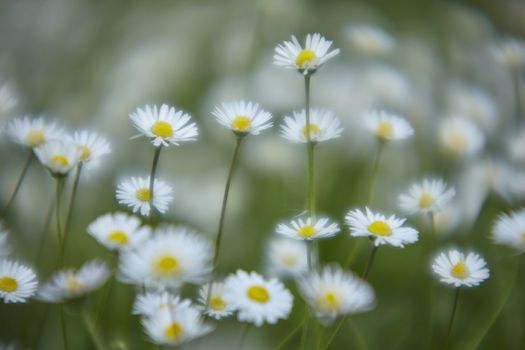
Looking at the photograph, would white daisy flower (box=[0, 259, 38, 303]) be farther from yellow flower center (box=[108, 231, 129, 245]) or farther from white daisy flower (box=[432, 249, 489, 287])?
white daisy flower (box=[432, 249, 489, 287])

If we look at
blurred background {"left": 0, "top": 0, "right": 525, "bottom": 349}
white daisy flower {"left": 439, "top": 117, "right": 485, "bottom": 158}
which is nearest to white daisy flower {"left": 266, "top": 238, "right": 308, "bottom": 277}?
blurred background {"left": 0, "top": 0, "right": 525, "bottom": 349}

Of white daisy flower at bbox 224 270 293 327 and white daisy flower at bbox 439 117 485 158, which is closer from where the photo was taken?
white daisy flower at bbox 224 270 293 327

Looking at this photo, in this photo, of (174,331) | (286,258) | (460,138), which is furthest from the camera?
(460,138)

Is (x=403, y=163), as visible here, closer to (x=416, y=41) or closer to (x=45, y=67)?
(x=416, y=41)

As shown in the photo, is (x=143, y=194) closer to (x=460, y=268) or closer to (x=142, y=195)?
(x=142, y=195)

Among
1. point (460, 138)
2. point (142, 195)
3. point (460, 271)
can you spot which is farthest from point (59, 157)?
point (460, 138)
